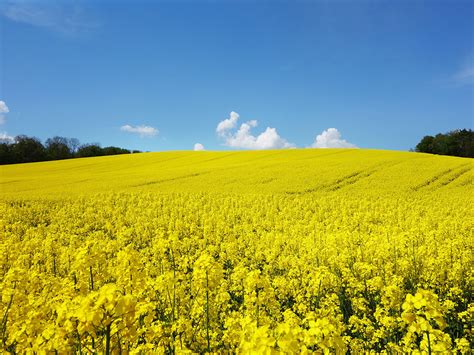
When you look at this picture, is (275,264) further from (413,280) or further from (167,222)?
(167,222)

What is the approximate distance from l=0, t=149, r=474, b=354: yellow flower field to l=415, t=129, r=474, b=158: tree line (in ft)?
162

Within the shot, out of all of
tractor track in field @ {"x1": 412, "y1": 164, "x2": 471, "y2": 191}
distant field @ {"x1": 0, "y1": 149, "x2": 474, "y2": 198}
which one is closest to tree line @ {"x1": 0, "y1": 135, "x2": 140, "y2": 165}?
distant field @ {"x1": 0, "y1": 149, "x2": 474, "y2": 198}

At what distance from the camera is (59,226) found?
1551 cm

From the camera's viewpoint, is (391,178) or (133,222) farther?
(391,178)

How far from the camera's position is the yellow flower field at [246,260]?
3.43 metres

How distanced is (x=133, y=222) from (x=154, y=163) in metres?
Result: 29.3

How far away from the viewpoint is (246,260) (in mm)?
9125

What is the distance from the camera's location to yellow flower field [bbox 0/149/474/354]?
135 inches

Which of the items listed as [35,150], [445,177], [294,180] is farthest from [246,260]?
[35,150]

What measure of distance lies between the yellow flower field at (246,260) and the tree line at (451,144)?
49334mm

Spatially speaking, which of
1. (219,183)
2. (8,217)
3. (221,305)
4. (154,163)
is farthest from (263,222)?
(154,163)

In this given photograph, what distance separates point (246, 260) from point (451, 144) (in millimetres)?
82280

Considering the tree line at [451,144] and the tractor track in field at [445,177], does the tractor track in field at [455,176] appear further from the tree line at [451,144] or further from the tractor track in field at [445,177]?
the tree line at [451,144]

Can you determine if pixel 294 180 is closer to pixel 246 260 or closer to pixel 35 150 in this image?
pixel 246 260
